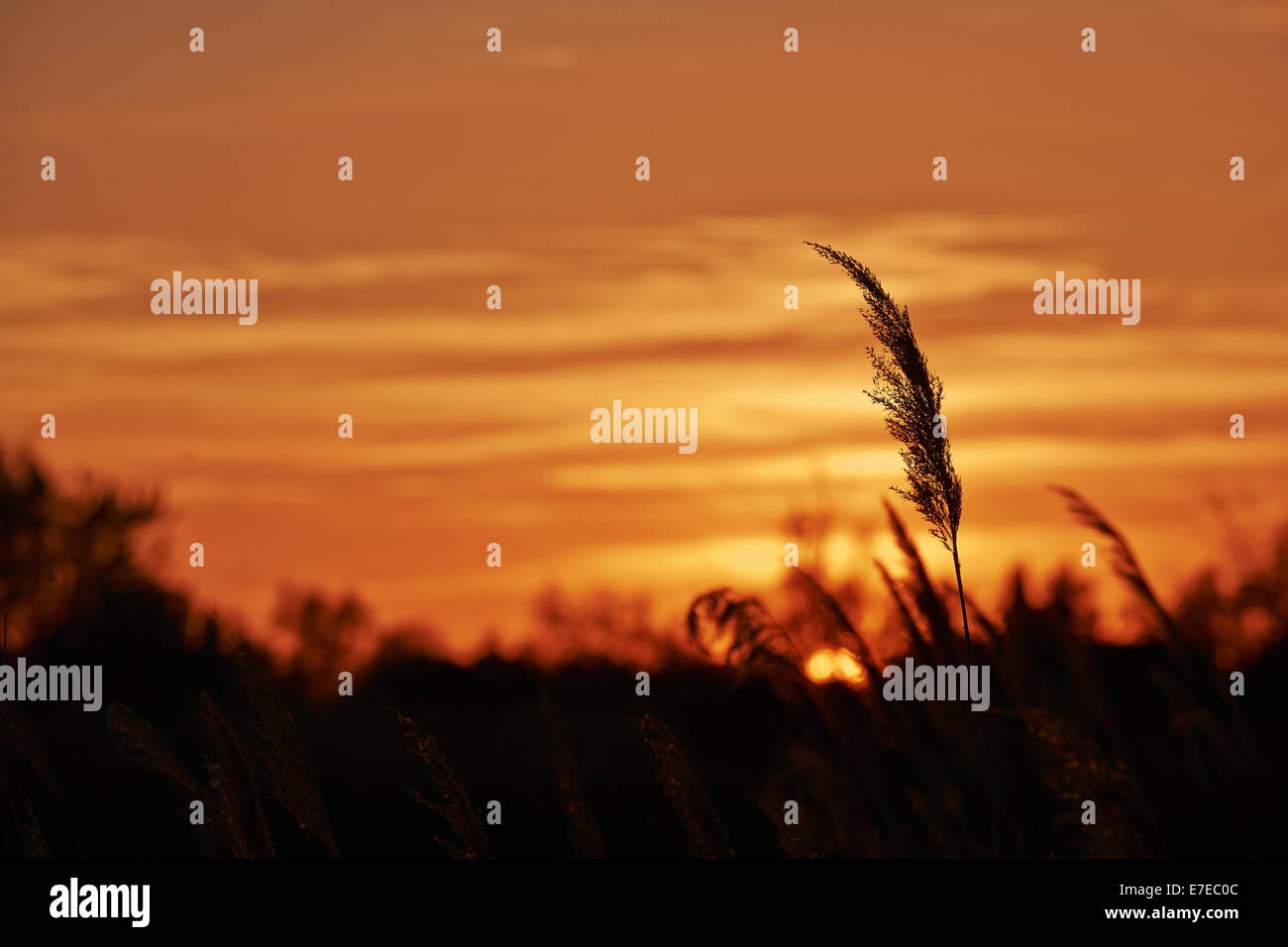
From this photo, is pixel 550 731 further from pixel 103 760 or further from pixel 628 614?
pixel 628 614

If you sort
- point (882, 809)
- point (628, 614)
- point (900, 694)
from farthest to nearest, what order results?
point (628, 614) → point (882, 809) → point (900, 694)

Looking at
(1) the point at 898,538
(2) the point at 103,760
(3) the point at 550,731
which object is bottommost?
(2) the point at 103,760

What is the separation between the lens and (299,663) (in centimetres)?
4372

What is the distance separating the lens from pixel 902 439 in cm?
460

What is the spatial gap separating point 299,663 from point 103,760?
2160cm
